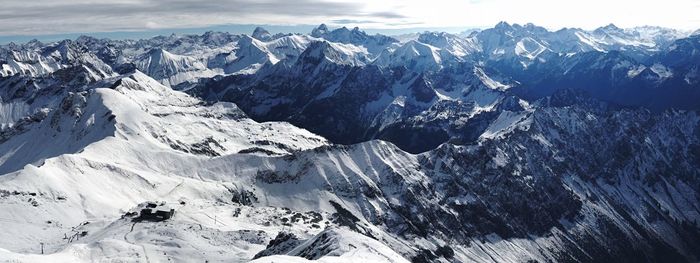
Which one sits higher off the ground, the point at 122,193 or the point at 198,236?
the point at 198,236

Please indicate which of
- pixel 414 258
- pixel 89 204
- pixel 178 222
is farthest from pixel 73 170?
pixel 414 258

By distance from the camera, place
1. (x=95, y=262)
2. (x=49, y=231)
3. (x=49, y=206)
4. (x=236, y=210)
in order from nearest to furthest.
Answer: (x=95, y=262) → (x=49, y=231) → (x=49, y=206) → (x=236, y=210)

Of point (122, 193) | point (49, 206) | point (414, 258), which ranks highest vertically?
point (49, 206)

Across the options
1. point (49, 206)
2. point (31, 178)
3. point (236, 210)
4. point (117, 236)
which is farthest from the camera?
point (236, 210)

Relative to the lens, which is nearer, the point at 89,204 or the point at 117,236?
the point at 117,236

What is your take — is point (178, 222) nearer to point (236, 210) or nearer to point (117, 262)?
point (117, 262)

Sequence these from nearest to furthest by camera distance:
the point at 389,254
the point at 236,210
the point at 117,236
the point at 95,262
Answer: the point at 95,262 < the point at 389,254 < the point at 117,236 < the point at 236,210

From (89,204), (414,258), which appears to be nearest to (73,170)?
(89,204)

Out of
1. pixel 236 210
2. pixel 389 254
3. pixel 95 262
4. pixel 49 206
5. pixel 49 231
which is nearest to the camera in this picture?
pixel 95 262

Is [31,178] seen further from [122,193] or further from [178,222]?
[178,222]
